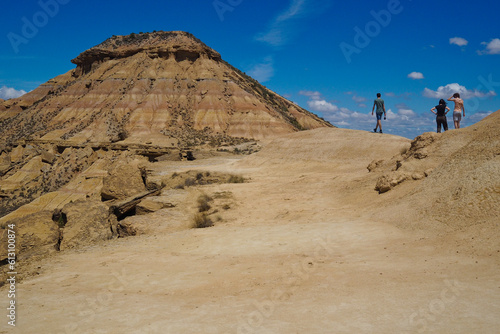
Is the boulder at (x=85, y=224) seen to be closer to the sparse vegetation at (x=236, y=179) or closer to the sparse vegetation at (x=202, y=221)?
the sparse vegetation at (x=202, y=221)

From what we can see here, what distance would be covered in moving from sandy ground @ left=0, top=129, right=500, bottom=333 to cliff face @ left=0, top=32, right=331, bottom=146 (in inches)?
1594

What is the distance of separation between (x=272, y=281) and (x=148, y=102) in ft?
188

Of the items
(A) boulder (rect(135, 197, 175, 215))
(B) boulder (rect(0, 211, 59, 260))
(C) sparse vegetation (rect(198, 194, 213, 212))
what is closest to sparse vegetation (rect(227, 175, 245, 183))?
(C) sparse vegetation (rect(198, 194, 213, 212))

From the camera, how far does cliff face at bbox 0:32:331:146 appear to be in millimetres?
56188

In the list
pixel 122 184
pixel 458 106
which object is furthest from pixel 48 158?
pixel 458 106

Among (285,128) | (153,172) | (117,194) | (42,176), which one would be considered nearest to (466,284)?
(117,194)

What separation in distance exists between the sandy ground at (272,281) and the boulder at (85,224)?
92 cm

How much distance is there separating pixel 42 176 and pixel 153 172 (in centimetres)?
1059

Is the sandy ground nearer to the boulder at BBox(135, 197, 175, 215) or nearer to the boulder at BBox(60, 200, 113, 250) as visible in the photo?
the boulder at BBox(135, 197, 175, 215)

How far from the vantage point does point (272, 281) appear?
20.0 ft

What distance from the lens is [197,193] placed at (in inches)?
542

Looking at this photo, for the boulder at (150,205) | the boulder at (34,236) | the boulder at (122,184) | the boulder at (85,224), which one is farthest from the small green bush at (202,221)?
the boulder at (34,236)

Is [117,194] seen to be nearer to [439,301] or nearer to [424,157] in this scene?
[424,157]

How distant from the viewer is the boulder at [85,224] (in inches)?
392
